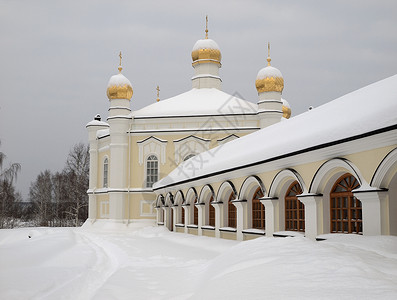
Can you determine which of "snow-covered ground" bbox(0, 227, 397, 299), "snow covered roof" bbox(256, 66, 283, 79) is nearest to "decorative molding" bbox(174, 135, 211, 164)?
"snow covered roof" bbox(256, 66, 283, 79)

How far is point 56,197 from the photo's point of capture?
50719mm

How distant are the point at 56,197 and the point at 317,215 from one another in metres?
44.4

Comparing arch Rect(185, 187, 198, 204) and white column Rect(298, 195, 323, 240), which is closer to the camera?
white column Rect(298, 195, 323, 240)

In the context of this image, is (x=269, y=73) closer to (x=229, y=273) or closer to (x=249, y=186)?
(x=249, y=186)

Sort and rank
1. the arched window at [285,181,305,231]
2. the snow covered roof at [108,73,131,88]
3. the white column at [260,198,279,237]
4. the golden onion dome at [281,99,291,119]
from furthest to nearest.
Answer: the golden onion dome at [281,99,291,119] → the snow covered roof at [108,73,131,88] → the white column at [260,198,279,237] → the arched window at [285,181,305,231]

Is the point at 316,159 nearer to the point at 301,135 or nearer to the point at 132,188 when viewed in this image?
the point at 301,135

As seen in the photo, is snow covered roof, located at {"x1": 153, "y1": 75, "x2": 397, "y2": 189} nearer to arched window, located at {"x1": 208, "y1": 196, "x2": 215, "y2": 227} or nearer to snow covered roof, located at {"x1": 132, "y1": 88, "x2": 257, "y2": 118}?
arched window, located at {"x1": 208, "y1": 196, "x2": 215, "y2": 227}

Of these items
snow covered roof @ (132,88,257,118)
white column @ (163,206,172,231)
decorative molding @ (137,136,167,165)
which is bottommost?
white column @ (163,206,172,231)

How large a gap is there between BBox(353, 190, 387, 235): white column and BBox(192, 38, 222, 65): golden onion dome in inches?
922

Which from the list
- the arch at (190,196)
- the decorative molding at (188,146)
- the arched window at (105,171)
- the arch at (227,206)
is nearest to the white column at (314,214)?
the arch at (227,206)

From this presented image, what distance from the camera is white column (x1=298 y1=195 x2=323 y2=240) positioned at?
10.6m

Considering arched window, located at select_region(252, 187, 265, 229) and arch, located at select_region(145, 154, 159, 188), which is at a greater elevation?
arch, located at select_region(145, 154, 159, 188)

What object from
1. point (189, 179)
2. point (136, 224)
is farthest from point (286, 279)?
point (136, 224)

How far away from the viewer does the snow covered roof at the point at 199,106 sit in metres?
27.0
